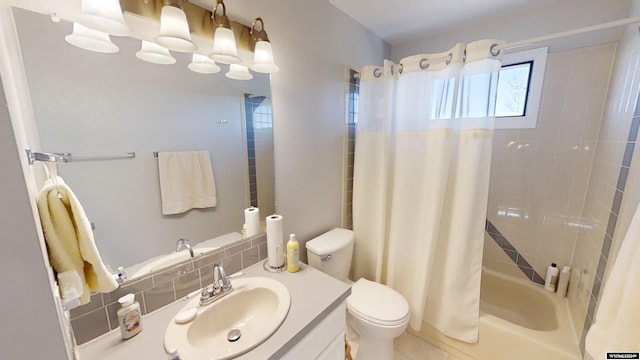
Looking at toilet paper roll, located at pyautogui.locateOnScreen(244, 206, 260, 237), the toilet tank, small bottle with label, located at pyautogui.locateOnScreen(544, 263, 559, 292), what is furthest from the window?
toilet paper roll, located at pyautogui.locateOnScreen(244, 206, 260, 237)

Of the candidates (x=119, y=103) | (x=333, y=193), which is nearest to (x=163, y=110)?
(x=119, y=103)

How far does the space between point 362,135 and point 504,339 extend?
1588 millimetres

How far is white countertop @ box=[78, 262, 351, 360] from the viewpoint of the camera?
30.2 inches

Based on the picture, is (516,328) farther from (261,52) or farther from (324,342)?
(261,52)

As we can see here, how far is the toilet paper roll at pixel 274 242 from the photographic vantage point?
122 cm

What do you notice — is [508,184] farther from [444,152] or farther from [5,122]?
[5,122]

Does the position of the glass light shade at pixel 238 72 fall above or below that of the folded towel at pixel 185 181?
above

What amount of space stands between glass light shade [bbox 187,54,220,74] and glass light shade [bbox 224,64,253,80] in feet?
0.23

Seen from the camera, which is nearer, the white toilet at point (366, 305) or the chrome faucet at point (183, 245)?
the chrome faucet at point (183, 245)

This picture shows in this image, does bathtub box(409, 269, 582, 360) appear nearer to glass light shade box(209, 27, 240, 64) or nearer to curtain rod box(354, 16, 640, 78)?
curtain rod box(354, 16, 640, 78)

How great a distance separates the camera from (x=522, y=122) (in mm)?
1854

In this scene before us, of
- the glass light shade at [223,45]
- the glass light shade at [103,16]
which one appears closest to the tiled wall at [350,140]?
the glass light shade at [223,45]

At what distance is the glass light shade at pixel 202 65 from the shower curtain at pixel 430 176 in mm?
1063

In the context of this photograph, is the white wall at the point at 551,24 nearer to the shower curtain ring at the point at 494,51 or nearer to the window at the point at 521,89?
the window at the point at 521,89
